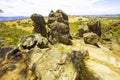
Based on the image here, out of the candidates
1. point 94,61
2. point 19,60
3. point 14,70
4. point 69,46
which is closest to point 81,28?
point 69,46

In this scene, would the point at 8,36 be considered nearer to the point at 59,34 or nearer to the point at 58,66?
the point at 59,34

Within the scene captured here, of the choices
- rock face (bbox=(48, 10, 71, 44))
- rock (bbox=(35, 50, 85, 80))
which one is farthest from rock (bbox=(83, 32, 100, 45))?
rock (bbox=(35, 50, 85, 80))

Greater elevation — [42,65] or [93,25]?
[93,25]

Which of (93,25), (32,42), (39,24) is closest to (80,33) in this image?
(93,25)

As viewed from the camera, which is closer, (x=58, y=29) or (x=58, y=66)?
(x=58, y=66)

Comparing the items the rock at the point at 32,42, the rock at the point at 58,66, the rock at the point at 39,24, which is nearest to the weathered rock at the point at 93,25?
the rock at the point at 39,24

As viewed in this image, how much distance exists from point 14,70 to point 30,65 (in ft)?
11.5

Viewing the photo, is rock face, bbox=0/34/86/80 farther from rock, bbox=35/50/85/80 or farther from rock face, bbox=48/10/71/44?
rock face, bbox=48/10/71/44

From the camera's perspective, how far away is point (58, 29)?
42.9 m

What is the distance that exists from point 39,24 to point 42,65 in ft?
81.7

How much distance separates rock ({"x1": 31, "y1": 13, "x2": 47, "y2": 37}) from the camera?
4554 centimetres

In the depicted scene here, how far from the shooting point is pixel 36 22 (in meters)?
46.2

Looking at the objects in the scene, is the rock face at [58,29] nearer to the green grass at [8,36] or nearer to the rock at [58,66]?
the rock at [58,66]

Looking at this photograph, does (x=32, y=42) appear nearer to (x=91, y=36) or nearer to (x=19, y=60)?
(x=19, y=60)
